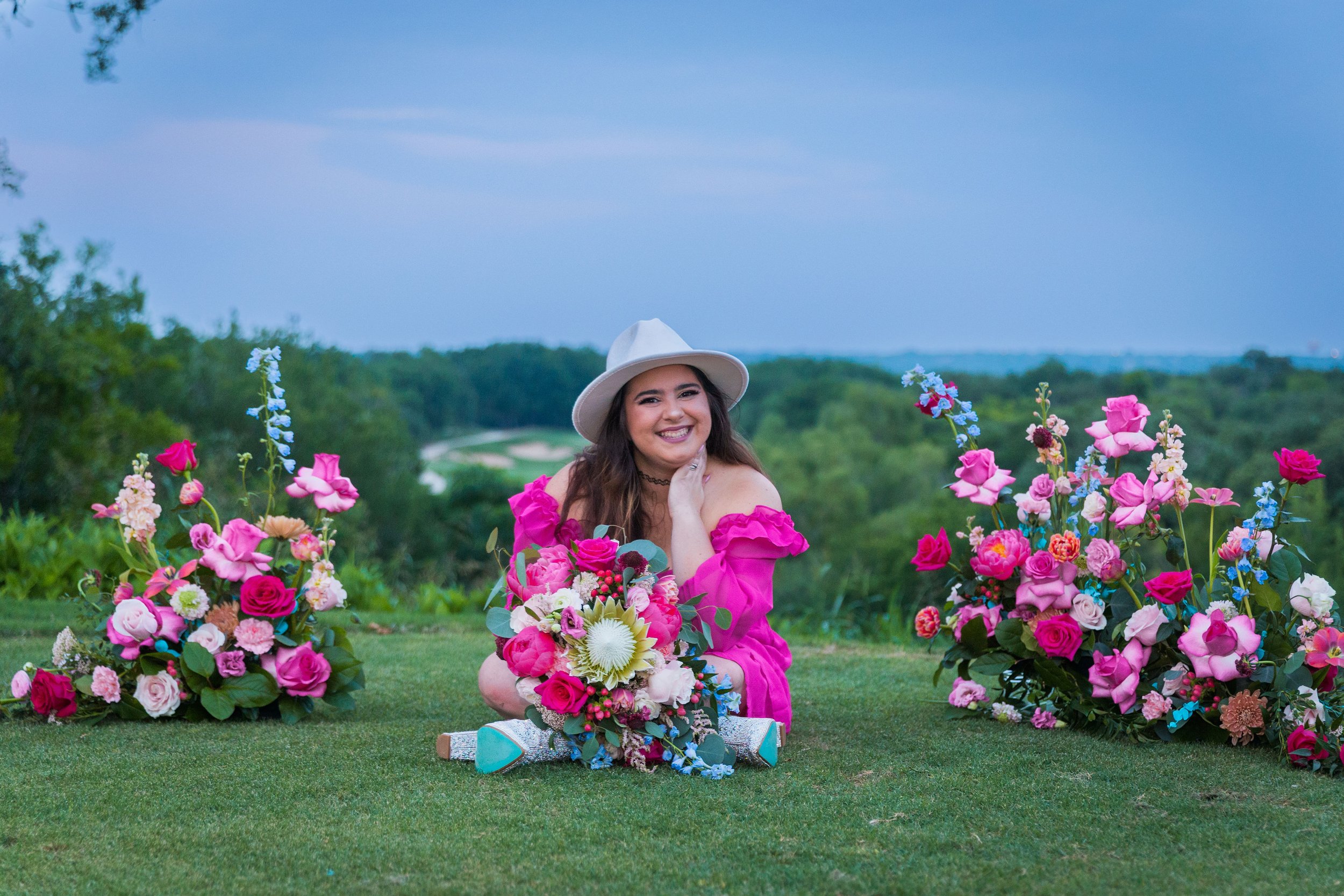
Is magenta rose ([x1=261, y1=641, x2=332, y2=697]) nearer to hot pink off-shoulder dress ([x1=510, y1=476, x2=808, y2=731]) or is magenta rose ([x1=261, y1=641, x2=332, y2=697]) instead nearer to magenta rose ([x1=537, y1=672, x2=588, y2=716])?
magenta rose ([x1=537, y1=672, x2=588, y2=716])

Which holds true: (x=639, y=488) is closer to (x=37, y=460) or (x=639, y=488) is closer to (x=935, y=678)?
(x=935, y=678)

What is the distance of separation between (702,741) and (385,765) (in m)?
0.89

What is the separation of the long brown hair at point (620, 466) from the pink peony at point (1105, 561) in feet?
3.75

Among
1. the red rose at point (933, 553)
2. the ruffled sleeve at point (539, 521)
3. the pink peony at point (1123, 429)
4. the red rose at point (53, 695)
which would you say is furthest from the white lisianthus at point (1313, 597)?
the red rose at point (53, 695)

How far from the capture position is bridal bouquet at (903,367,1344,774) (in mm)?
3375

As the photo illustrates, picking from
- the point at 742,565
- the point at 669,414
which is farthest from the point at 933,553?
the point at 669,414

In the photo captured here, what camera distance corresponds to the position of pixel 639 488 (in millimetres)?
4137

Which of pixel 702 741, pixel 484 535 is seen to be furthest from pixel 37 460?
pixel 702 741

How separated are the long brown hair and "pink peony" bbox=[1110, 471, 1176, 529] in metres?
1.21

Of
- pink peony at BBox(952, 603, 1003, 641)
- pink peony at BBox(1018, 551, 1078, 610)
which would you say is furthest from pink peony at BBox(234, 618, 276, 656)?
pink peony at BBox(1018, 551, 1078, 610)

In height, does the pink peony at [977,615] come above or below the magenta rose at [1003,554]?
below

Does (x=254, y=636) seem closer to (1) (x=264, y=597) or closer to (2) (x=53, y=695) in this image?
(1) (x=264, y=597)

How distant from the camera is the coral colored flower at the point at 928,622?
3.96 m

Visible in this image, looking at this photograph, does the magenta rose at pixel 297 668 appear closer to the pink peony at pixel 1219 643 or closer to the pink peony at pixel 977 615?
the pink peony at pixel 977 615
